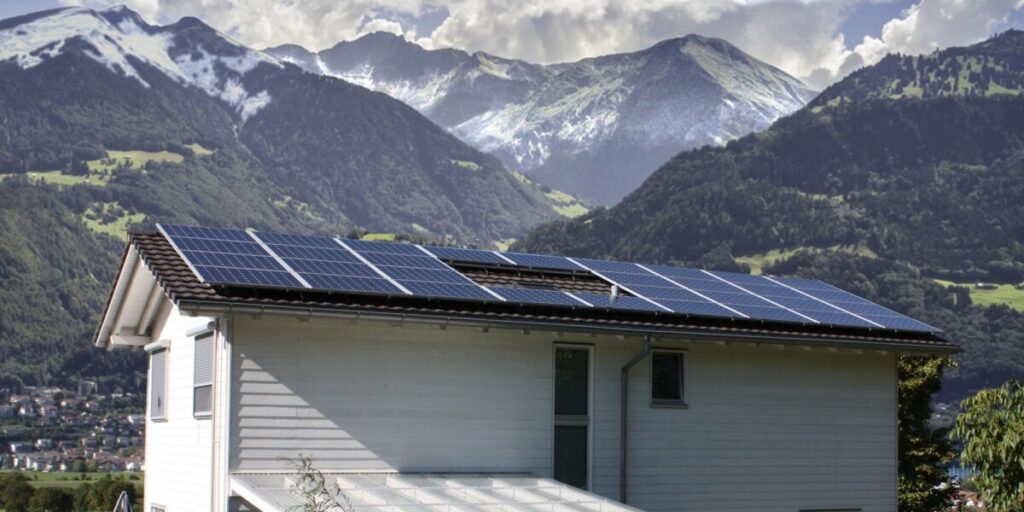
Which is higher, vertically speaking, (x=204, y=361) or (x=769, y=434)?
(x=204, y=361)

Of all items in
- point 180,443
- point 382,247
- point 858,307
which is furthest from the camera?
point 858,307

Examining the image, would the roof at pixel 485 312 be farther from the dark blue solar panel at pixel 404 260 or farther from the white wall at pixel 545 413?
the dark blue solar panel at pixel 404 260

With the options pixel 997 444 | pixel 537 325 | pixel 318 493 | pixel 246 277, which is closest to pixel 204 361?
pixel 246 277

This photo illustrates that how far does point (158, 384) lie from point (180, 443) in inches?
104

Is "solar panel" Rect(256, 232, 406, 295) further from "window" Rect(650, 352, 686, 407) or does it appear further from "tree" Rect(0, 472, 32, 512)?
"tree" Rect(0, 472, 32, 512)

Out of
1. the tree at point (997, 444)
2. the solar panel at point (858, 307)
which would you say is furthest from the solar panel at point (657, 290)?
the tree at point (997, 444)

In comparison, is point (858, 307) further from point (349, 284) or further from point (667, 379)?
point (349, 284)

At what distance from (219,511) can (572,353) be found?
5964 mm

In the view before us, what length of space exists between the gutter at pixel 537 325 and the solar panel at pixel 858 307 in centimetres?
60

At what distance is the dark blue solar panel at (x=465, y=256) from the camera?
25.1 meters

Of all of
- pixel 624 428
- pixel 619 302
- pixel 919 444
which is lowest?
pixel 919 444

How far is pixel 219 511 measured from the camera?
20297 millimetres

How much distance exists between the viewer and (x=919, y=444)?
139ft

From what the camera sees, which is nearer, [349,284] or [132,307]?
[349,284]
